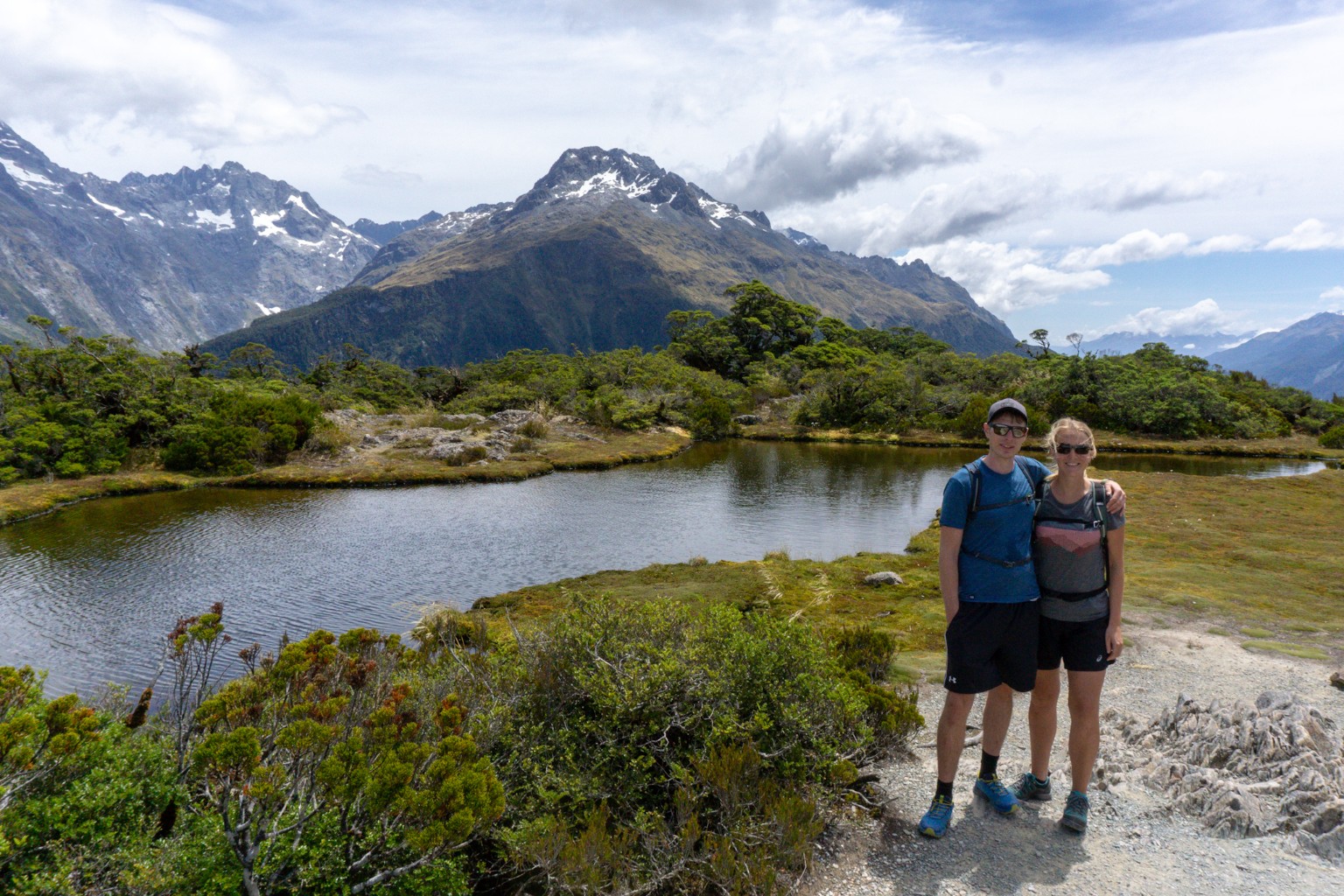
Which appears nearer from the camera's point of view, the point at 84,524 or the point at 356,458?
the point at 84,524

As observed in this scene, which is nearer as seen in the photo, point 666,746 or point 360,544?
point 666,746

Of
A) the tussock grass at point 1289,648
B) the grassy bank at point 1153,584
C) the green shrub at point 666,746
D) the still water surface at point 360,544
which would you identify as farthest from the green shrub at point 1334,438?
the green shrub at point 666,746

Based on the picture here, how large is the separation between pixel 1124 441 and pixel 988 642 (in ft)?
217

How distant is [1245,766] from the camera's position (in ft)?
19.5

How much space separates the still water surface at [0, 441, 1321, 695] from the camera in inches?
635

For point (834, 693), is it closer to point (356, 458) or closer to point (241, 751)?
point (241, 751)

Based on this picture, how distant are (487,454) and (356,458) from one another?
780 centimetres

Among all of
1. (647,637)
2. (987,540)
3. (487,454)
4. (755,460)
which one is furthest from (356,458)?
(987,540)

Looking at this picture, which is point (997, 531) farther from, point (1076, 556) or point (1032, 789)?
point (1032, 789)

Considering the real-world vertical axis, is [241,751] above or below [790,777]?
above

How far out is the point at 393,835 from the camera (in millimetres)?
4605

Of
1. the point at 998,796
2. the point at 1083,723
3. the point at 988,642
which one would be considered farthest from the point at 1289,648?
the point at 988,642

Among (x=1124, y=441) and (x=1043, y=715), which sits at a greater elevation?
(x=1043, y=715)

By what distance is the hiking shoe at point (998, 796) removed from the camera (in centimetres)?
555
